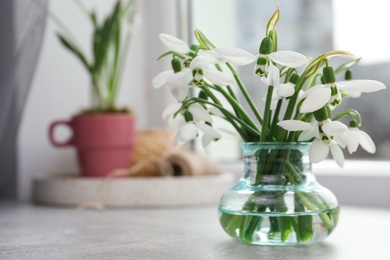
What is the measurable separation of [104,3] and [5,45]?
15.6 inches

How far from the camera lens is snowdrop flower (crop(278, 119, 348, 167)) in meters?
0.58

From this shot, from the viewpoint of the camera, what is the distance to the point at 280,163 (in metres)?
0.63

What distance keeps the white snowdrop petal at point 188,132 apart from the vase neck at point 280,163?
0.06 m

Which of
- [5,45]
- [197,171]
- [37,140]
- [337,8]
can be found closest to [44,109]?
[37,140]

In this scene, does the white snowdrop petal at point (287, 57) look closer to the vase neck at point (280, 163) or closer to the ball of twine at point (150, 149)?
the vase neck at point (280, 163)

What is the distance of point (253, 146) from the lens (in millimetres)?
641

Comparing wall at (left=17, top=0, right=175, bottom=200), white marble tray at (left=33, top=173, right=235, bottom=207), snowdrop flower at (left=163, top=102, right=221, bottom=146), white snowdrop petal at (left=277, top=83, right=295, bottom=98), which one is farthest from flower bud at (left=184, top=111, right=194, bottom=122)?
wall at (left=17, top=0, right=175, bottom=200)

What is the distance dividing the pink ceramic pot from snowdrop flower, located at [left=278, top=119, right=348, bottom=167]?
0.55 metres

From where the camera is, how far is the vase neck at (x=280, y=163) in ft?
2.06

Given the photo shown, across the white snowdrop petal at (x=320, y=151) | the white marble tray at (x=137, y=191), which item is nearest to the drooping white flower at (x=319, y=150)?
the white snowdrop petal at (x=320, y=151)

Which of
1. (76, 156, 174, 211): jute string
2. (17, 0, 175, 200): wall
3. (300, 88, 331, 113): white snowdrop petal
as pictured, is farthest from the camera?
(17, 0, 175, 200): wall

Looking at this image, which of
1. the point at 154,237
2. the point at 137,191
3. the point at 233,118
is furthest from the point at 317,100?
the point at 137,191

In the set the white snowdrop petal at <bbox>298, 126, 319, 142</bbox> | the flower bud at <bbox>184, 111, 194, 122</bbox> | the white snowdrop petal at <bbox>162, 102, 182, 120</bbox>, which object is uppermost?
the white snowdrop petal at <bbox>162, 102, 182, 120</bbox>

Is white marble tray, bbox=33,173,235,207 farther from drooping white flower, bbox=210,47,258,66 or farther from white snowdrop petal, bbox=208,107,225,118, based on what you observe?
drooping white flower, bbox=210,47,258,66
